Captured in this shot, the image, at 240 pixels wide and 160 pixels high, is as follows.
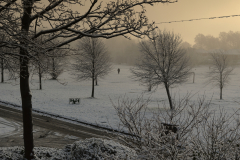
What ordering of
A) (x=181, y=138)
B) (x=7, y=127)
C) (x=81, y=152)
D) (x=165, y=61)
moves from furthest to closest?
(x=165, y=61) < (x=7, y=127) < (x=81, y=152) < (x=181, y=138)

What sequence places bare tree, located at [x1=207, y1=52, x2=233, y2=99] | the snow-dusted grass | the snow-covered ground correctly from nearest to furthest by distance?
the snow-dusted grass → the snow-covered ground → bare tree, located at [x1=207, y1=52, x2=233, y2=99]

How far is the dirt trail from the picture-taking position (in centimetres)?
1040

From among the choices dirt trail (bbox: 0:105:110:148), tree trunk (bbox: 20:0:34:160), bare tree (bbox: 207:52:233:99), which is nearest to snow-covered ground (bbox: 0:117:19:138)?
dirt trail (bbox: 0:105:110:148)

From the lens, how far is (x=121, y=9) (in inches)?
234

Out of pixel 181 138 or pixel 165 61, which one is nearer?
pixel 181 138

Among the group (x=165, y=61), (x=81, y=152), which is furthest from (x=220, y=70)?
(x=81, y=152)

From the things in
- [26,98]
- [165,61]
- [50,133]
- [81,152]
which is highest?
[165,61]

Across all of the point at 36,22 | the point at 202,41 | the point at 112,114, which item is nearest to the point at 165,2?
the point at 36,22

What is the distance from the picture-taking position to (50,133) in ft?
39.4

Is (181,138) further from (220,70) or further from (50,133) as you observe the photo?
(220,70)

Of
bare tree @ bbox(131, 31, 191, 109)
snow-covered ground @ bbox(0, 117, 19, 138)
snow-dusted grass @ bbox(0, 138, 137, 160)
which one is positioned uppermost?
bare tree @ bbox(131, 31, 191, 109)

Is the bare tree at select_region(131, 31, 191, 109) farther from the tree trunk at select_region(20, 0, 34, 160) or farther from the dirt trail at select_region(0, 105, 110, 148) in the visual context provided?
the tree trunk at select_region(20, 0, 34, 160)

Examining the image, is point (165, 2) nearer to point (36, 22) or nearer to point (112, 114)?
point (36, 22)

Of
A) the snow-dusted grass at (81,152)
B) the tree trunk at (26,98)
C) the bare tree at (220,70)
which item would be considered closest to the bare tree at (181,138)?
the snow-dusted grass at (81,152)
